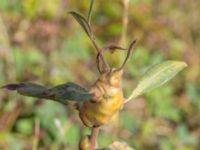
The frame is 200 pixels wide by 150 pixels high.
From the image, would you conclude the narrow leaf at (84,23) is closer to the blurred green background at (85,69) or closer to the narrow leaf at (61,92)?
the narrow leaf at (61,92)

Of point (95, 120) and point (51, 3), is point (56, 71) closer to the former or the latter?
point (51, 3)

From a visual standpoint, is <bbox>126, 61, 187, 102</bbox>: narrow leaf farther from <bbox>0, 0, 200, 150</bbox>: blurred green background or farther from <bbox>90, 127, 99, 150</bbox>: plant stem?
<bbox>0, 0, 200, 150</bbox>: blurred green background

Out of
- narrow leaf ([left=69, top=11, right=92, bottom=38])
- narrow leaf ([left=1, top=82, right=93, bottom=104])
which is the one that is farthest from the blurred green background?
narrow leaf ([left=69, top=11, right=92, bottom=38])

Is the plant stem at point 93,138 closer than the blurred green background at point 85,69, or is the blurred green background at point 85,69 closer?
the plant stem at point 93,138

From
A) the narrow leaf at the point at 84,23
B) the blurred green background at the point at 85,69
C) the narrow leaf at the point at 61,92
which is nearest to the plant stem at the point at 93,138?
the narrow leaf at the point at 61,92

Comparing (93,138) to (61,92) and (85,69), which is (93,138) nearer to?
(61,92)

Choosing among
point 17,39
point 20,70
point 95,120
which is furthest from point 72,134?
point 95,120

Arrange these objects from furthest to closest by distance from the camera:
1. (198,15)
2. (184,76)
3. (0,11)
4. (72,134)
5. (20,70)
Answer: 1. (198,15)
2. (184,76)
3. (0,11)
4. (20,70)
5. (72,134)
